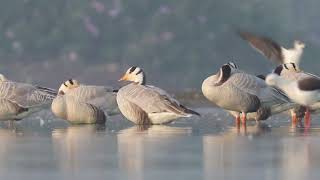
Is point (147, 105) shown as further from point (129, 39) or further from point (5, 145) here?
point (129, 39)

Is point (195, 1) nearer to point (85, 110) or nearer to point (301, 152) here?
point (85, 110)

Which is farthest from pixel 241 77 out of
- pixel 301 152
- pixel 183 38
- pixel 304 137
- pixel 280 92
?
pixel 183 38

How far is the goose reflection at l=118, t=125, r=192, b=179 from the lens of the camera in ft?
49.0

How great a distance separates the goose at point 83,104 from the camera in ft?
79.0

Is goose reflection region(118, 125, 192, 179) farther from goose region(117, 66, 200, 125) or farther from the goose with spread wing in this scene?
the goose with spread wing

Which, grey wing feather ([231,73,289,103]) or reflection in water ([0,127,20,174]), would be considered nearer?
reflection in water ([0,127,20,174])

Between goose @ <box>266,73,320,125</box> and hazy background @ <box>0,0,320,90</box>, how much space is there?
24196 mm

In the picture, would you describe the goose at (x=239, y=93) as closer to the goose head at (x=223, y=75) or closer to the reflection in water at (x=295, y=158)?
the goose head at (x=223, y=75)

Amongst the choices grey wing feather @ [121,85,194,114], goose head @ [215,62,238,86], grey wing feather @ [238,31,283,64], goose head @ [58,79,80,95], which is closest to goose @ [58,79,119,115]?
goose head @ [58,79,80,95]

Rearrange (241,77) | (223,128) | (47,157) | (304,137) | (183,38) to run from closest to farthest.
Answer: (47,157), (304,137), (223,128), (241,77), (183,38)

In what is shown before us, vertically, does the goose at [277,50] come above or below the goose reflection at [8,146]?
above

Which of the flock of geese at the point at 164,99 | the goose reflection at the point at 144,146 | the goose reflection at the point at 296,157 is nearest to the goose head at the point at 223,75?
the flock of geese at the point at 164,99

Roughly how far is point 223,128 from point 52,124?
3.33 m

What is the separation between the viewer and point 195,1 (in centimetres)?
5134
